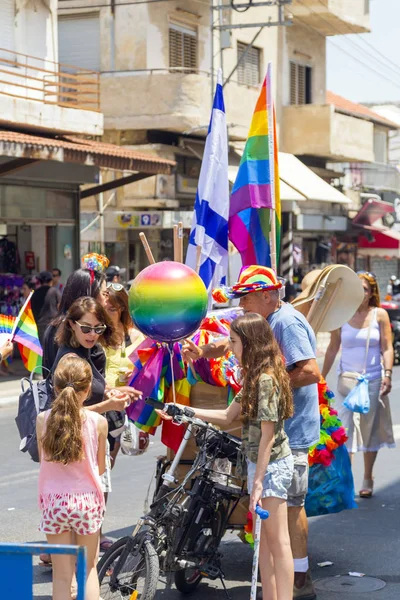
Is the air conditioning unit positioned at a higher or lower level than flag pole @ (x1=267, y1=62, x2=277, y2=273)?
higher

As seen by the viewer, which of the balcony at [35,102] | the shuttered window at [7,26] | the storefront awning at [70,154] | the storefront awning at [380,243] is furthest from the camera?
the storefront awning at [380,243]

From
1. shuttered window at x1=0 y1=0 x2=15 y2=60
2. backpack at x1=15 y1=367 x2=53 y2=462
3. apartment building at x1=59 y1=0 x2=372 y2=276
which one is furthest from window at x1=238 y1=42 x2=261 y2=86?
backpack at x1=15 y1=367 x2=53 y2=462

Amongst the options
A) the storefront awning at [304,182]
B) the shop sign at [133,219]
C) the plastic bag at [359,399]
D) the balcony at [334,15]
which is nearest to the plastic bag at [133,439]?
the plastic bag at [359,399]

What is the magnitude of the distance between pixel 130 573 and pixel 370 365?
12.8ft

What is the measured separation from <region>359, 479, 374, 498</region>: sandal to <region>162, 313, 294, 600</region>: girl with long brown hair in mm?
3320

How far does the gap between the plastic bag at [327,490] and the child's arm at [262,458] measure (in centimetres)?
133

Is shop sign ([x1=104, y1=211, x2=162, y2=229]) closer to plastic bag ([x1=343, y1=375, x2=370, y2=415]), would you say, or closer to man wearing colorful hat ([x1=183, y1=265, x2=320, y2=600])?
plastic bag ([x1=343, y1=375, x2=370, y2=415])

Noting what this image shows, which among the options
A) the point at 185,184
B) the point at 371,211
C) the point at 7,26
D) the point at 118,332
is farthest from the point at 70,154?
the point at 371,211

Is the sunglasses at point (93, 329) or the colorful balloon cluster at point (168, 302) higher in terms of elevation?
the colorful balloon cluster at point (168, 302)

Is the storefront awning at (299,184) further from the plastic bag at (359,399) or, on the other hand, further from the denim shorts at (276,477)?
the denim shorts at (276,477)

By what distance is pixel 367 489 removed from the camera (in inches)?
333

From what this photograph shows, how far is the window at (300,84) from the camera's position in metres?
31.2

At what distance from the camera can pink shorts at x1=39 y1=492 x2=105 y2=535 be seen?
484 cm

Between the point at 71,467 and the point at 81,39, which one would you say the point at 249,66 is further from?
the point at 71,467
